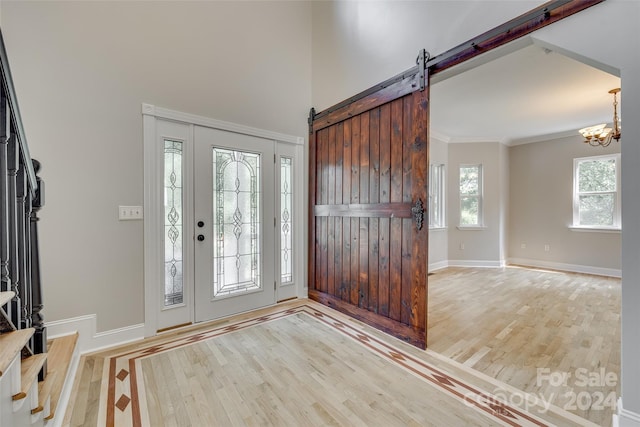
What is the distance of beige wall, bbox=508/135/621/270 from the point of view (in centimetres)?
509

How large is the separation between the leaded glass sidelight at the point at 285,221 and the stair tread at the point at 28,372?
2316mm

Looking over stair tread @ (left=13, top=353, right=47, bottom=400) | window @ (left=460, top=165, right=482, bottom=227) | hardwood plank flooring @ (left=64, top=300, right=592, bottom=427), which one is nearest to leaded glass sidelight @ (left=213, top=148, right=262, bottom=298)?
hardwood plank flooring @ (left=64, top=300, right=592, bottom=427)

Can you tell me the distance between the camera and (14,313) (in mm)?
1253

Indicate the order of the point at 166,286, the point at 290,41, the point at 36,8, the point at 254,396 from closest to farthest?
1. the point at 254,396
2. the point at 36,8
3. the point at 166,286
4. the point at 290,41

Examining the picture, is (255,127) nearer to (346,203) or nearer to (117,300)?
(346,203)

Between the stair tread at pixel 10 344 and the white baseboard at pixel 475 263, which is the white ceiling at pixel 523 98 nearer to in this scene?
the white baseboard at pixel 475 263

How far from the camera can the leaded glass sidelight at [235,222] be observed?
2916 mm

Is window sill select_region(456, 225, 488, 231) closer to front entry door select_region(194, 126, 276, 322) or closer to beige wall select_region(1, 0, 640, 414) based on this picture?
beige wall select_region(1, 0, 640, 414)

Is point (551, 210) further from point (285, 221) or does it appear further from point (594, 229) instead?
point (285, 221)

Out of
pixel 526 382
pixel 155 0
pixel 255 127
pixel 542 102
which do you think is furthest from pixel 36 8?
pixel 542 102

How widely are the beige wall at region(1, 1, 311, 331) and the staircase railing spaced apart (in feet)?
2.08

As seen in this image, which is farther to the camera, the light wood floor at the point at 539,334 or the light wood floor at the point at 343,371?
the light wood floor at the point at 539,334

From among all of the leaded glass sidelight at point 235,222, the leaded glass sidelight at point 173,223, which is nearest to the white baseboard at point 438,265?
the leaded glass sidelight at point 235,222

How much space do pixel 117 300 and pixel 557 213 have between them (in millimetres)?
7254
